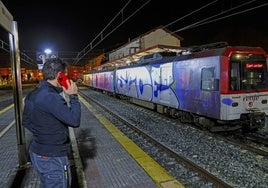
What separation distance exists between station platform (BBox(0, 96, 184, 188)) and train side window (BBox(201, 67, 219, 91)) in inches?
128

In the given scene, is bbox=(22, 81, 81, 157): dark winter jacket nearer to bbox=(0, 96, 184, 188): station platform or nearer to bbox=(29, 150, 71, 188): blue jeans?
bbox=(29, 150, 71, 188): blue jeans

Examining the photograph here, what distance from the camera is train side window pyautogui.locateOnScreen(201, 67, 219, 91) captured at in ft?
29.7

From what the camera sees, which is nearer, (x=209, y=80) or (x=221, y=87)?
(x=221, y=87)

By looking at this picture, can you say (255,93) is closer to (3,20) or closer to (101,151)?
(101,151)

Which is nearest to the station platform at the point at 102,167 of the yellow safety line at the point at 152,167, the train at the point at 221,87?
the yellow safety line at the point at 152,167

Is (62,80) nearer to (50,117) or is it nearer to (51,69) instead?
(51,69)

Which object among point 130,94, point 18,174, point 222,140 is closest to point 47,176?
point 18,174

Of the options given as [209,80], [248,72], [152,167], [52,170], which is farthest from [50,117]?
[248,72]

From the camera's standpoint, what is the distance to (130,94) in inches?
776

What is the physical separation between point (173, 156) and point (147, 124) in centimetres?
474

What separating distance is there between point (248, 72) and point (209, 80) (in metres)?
1.23

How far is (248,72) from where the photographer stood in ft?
30.1

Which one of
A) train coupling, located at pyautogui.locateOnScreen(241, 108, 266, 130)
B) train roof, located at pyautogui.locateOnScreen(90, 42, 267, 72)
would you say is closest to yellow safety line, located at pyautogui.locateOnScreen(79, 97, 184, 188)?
train coupling, located at pyautogui.locateOnScreen(241, 108, 266, 130)

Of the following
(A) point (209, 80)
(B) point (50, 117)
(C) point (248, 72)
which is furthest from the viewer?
(A) point (209, 80)
